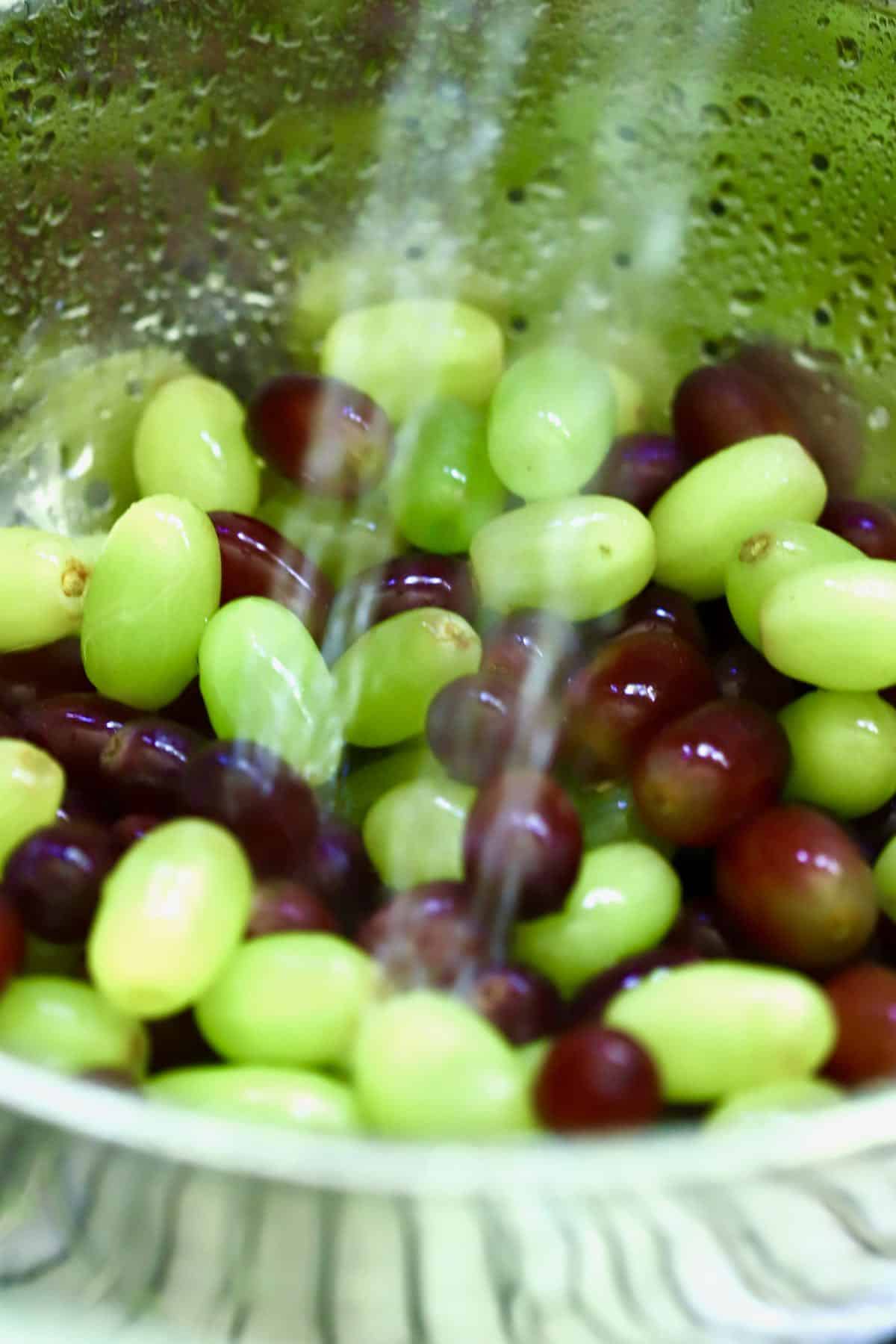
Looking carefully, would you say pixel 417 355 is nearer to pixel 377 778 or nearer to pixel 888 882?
pixel 377 778

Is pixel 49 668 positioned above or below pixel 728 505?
below

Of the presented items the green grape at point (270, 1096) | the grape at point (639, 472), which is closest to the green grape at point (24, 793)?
the green grape at point (270, 1096)

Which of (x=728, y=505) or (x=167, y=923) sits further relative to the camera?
(x=728, y=505)

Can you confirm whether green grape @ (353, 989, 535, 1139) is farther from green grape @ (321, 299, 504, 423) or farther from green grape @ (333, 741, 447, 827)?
green grape @ (321, 299, 504, 423)

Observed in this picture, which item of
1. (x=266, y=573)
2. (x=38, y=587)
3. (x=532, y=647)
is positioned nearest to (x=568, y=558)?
(x=532, y=647)

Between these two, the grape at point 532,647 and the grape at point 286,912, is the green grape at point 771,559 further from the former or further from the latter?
the grape at point 286,912

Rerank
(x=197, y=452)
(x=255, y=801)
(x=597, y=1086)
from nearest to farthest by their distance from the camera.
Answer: (x=597, y=1086), (x=255, y=801), (x=197, y=452)

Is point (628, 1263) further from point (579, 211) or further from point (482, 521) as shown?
point (579, 211)

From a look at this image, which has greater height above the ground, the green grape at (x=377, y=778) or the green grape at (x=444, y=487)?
the green grape at (x=444, y=487)
